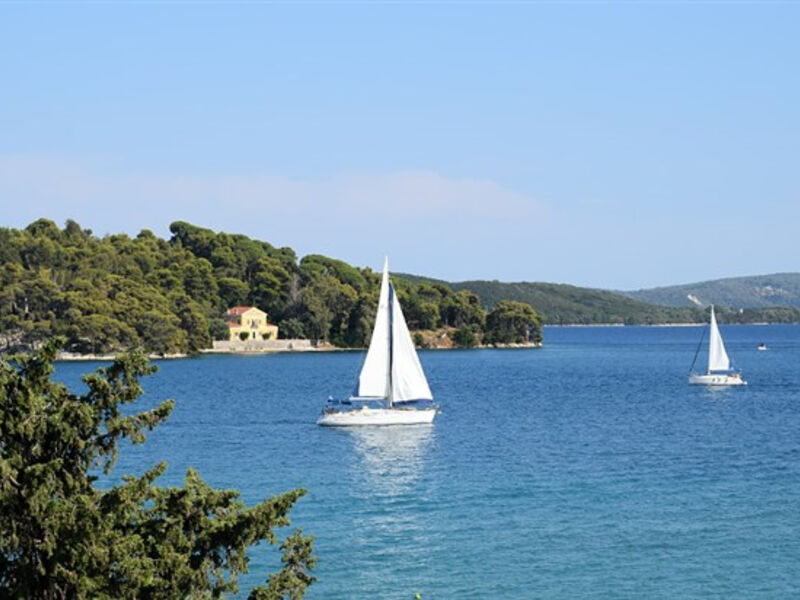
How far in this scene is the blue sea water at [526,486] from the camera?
25672 mm

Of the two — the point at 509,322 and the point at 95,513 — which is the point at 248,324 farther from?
the point at 95,513

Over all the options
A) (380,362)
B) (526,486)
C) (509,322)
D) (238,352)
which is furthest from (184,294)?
(526,486)

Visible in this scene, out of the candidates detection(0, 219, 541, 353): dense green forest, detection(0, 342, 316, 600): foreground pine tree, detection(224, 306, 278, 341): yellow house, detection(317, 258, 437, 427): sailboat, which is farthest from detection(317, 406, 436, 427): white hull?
detection(224, 306, 278, 341): yellow house

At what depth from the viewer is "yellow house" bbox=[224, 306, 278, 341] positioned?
144975 mm

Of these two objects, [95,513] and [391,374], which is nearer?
[95,513]

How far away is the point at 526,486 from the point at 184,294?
107 meters

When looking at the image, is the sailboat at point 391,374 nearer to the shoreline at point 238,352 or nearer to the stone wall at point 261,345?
the shoreline at point 238,352

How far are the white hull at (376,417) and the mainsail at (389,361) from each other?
0.99m

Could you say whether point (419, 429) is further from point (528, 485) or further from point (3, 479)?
point (3, 479)

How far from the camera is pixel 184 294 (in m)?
139

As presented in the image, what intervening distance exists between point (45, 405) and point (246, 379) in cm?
8248

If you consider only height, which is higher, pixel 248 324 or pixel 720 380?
pixel 248 324

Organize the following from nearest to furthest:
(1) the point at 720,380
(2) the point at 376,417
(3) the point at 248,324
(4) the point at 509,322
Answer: (2) the point at 376,417
(1) the point at 720,380
(3) the point at 248,324
(4) the point at 509,322

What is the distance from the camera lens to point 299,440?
51.3m
